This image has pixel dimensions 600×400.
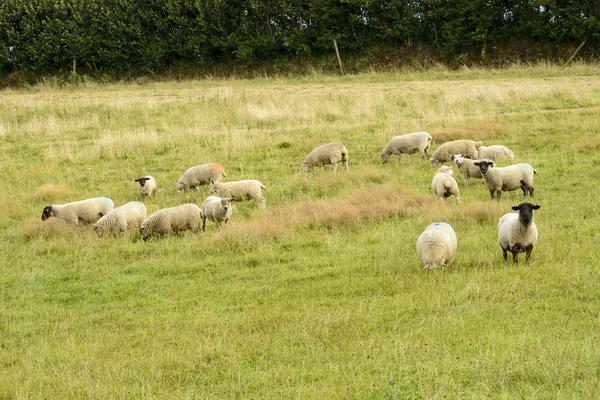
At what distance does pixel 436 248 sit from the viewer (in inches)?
405

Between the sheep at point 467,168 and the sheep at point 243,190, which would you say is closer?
the sheep at point 243,190

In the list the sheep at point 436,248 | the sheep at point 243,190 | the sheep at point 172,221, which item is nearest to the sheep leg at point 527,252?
the sheep at point 436,248

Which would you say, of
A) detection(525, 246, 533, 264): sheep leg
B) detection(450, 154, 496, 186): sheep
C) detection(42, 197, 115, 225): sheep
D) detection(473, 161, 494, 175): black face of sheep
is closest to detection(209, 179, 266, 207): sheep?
detection(42, 197, 115, 225): sheep

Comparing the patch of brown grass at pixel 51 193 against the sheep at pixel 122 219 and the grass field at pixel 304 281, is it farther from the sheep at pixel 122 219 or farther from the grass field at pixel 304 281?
the sheep at pixel 122 219

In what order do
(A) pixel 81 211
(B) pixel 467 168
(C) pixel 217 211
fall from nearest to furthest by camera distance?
(C) pixel 217 211 → (A) pixel 81 211 → (B) pixel 467 168

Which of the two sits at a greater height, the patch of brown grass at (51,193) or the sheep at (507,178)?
the patch of brown grass at (51,193)

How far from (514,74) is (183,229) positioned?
2931cm

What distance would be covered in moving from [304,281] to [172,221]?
4.57m

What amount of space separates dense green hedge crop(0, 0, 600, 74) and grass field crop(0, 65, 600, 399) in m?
26.2

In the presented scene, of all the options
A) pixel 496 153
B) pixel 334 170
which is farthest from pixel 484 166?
pixel 334 170

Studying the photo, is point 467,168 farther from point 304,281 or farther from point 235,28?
point 235,28

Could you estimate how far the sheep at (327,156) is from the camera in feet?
63.4

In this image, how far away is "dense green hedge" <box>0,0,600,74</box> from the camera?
48156 mm

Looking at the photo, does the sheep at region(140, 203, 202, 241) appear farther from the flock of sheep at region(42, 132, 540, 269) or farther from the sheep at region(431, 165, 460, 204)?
the sheep at region(431, 165, 460, 204)
